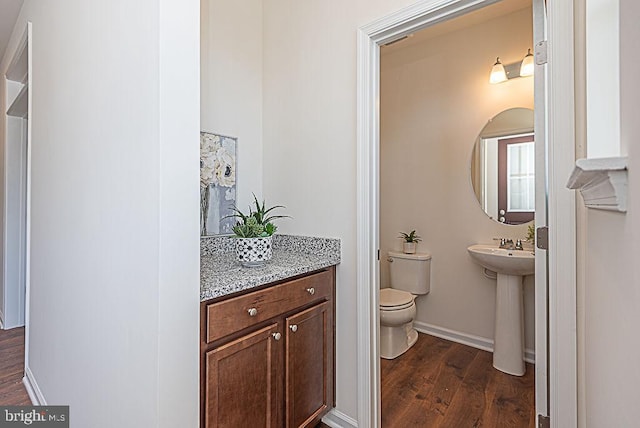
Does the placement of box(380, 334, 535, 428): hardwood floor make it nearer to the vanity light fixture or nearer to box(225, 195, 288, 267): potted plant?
box(225, 195, 288, 267): potted plant

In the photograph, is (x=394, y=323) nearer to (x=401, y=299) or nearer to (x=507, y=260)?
(x=401, y=299)

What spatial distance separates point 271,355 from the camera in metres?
1.33

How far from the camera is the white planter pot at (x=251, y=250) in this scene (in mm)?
1468

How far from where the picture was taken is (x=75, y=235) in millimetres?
1389

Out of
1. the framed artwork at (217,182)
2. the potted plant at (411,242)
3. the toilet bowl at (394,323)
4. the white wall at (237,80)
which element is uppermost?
the white wall at (237,80)

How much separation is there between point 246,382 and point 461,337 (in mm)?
2181

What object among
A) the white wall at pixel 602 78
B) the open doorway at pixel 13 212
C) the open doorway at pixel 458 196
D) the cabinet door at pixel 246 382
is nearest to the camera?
the white wall at pixel 602 78

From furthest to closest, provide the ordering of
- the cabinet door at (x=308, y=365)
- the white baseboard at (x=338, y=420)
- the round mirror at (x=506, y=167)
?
1. the round mirror at (x=506, y=167)
2. the white baseboard at (x=338, y=420)
3. the cabinet door at (x=308, y=365)

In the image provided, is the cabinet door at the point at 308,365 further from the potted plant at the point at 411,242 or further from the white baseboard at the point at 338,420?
the potted plant at the point at 411,242

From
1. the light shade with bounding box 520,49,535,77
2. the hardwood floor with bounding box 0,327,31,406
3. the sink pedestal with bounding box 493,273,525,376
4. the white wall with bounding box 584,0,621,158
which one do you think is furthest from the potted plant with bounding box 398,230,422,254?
the hardwood floor with bounding box 0,327,31,406

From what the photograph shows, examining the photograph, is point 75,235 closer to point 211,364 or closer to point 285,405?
point 211,364

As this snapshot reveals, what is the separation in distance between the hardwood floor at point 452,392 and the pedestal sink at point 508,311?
0.09 meters

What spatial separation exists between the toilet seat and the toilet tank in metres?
0.20

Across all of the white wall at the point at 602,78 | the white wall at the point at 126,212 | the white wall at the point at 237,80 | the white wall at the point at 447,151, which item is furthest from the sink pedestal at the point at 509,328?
the white wall at the point at 126,212
